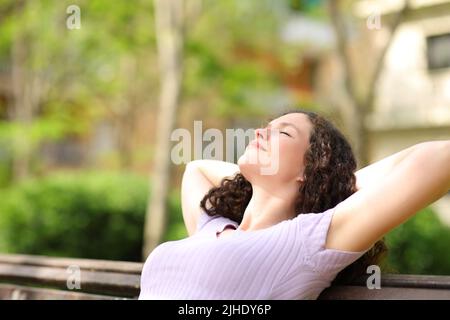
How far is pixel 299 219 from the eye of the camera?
1677mm

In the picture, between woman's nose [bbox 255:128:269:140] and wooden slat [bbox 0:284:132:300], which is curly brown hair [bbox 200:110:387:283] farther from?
wooden slat [bbox 0:284:132:300]

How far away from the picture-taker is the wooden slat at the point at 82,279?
2170 mm

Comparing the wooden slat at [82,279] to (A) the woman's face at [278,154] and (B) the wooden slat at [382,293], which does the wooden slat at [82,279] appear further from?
(B) the wooden slat at [382,293]

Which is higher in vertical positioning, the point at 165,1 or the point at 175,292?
the point at 165,1

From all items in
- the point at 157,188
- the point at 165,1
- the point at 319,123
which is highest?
the point at 165,1

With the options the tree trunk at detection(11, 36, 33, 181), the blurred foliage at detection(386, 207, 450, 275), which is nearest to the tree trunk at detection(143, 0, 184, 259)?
the blurred foliage at detection(386, 207, 450, 275)

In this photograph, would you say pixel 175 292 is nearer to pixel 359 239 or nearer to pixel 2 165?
pixel 359 239

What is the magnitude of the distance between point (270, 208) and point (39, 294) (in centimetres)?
110

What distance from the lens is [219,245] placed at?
67.3 inches

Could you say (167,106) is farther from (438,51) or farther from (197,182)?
(438,51)

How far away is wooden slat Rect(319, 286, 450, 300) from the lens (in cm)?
155

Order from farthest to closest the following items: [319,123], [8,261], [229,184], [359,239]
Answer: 1. [8,261]
2. [229,184]
3. [319,123]
4. [359,239]

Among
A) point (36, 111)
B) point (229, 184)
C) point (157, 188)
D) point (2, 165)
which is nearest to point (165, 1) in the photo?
point (157, 188)
